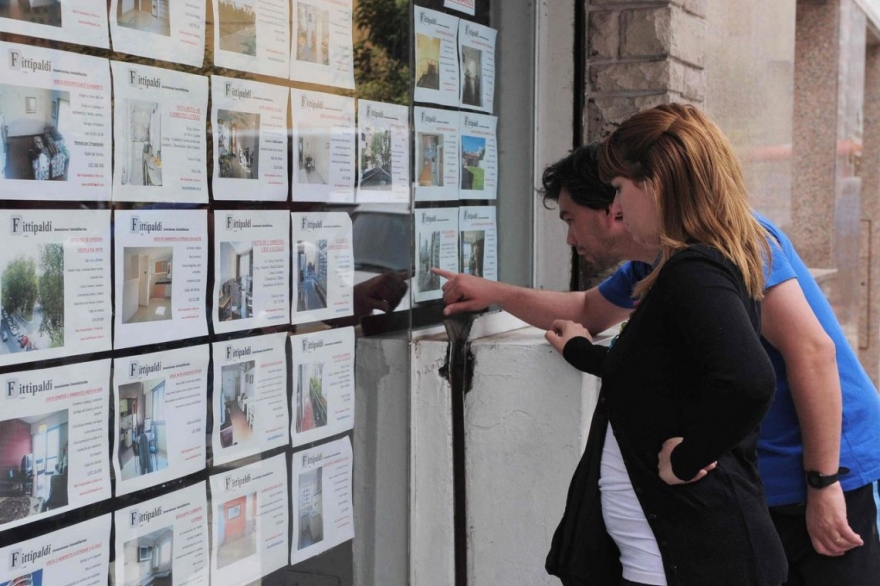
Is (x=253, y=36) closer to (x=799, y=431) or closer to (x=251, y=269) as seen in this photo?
(x=251, y=269)

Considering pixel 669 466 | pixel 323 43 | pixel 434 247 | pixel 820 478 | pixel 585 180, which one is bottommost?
pixel 820 478

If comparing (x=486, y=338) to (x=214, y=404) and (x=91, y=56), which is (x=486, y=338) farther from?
(x=91, y=56)

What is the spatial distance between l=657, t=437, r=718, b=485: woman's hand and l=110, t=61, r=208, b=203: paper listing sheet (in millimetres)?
1123

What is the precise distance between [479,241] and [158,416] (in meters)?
1.49

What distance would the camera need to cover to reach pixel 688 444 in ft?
6.19

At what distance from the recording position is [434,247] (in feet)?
10.5

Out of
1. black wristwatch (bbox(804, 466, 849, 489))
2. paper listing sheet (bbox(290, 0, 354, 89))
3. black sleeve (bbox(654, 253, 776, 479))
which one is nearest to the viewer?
black sleeve (bbox(654, 253, 776, 479))

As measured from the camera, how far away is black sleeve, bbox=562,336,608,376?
270 centimetres

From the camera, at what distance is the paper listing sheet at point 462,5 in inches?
127

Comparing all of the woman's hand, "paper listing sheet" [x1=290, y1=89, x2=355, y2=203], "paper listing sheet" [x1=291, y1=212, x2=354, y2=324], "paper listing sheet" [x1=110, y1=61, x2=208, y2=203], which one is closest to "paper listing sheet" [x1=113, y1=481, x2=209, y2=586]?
"paper listing sheet" [x1=291, y1=212, x2=354, y2=324]

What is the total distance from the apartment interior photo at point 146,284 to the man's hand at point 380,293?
740 millimetres

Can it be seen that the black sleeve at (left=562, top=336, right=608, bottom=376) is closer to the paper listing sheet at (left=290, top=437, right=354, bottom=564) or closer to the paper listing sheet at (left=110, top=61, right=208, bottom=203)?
the paper listing sheet at (left=290, top=437, right=354, bottom=564)

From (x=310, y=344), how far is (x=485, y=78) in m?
1.20

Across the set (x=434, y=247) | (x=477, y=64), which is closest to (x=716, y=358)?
(x=434, y=247)
